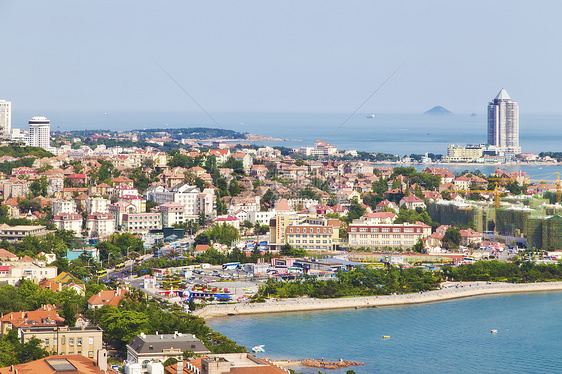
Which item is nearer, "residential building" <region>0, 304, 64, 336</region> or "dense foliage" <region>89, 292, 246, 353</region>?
"residential building" <region>0, 304, 64, 336</region>

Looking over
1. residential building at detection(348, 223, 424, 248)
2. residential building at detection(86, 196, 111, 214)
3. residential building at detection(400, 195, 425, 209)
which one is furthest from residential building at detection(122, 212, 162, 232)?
residential building at detection(400, 195, 425, 209)

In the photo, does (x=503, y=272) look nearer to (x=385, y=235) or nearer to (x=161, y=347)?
(x=385, y=235)

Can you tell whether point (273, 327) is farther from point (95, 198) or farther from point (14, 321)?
point (95, 198)

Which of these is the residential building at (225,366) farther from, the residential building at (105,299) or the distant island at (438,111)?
the distant island at (438,111)

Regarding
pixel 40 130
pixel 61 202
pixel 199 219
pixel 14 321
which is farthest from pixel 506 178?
pixel 14 321

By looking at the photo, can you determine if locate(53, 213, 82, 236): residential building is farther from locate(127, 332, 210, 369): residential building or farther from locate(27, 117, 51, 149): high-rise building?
locate(27, 117, 51, 149): high-rise building

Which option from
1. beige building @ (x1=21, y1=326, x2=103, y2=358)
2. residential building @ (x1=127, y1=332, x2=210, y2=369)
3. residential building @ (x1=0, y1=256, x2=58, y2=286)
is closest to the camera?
residential building @ (x1=127, y1=332, x2=210, y2=369)

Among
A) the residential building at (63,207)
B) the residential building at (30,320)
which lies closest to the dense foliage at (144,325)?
the residential building at (30,320)
